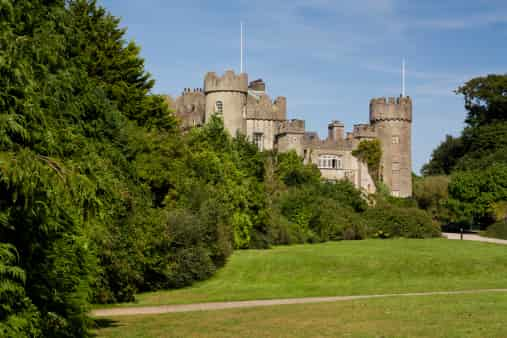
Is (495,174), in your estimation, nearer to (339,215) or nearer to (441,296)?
(339,215)

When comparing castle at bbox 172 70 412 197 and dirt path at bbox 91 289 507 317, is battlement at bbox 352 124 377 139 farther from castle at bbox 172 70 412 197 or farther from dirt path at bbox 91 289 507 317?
dirt path at bbox 91 289 507 317

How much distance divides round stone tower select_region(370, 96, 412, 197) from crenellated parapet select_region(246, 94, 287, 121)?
1149cm

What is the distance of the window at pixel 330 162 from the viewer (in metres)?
72.6

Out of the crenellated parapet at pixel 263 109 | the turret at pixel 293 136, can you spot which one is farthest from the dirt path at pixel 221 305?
the crenellated parapet at pixel 263 109

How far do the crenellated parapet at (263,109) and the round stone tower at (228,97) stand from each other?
1730 mm

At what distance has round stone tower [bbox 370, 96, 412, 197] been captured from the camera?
7750 cm

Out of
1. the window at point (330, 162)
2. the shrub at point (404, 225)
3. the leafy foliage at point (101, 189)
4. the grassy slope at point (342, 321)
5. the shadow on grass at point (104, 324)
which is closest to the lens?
the leafy foliage at point (101, 189)

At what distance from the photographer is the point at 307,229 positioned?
49.3m

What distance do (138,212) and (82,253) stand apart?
34.8 ft

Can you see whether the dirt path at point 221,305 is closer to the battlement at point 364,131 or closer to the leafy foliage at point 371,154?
the leafy foliage at point 371,154

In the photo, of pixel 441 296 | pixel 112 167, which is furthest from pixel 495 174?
pixel 112 167

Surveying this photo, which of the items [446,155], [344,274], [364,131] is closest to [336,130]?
[364,131]

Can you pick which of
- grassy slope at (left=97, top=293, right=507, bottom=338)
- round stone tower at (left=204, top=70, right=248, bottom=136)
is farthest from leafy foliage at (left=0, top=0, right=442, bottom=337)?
round stone tower at (left=204, top=70, right=248, bottom=136)

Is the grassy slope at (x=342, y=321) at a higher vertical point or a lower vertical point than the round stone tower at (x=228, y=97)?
lower
